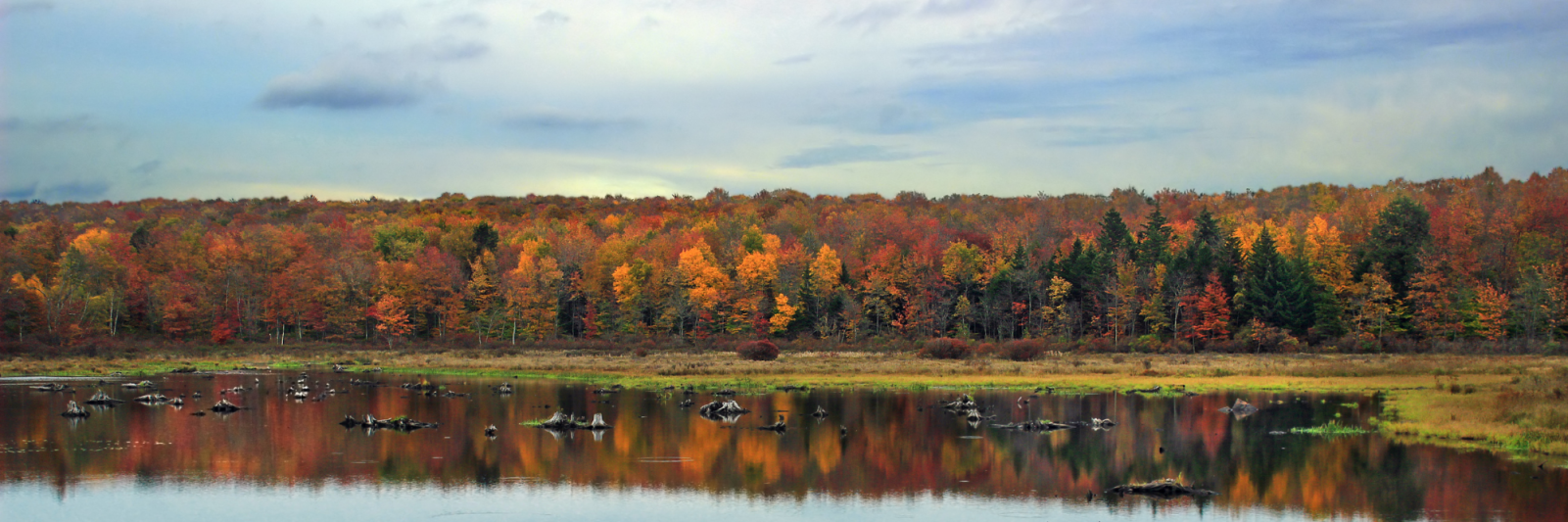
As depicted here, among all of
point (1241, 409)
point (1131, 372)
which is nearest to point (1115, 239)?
point (1131, 372)

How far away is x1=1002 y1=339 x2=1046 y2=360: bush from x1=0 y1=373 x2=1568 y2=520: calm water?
108 ft

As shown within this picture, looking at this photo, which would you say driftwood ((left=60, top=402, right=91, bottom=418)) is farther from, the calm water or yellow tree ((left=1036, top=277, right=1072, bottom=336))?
yellow tree ((left=1036, top=277, right=1072, bottom=336))

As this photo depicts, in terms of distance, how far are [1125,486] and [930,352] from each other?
180ft

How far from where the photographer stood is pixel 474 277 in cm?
11344

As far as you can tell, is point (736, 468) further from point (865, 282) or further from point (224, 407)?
point (865, 282)

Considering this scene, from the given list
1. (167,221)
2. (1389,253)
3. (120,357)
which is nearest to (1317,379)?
(1389,253)

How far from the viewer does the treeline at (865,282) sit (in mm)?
86812

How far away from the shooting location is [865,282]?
107 metres

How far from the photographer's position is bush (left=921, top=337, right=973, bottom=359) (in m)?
76.8

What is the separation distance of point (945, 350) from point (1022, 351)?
5419mm

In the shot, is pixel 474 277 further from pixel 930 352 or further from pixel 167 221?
pixel 167 221

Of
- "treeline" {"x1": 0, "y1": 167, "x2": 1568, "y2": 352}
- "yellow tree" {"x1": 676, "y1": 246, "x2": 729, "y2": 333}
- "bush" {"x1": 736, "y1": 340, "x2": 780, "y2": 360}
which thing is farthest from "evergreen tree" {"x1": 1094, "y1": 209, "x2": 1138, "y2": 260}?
"bush" {"x1": 736, "y1": 340, "x2": 780, "y2": 360}

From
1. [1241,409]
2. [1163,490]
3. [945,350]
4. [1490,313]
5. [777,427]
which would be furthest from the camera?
[1490,313]

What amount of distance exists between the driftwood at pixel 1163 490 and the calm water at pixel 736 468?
69 cm
